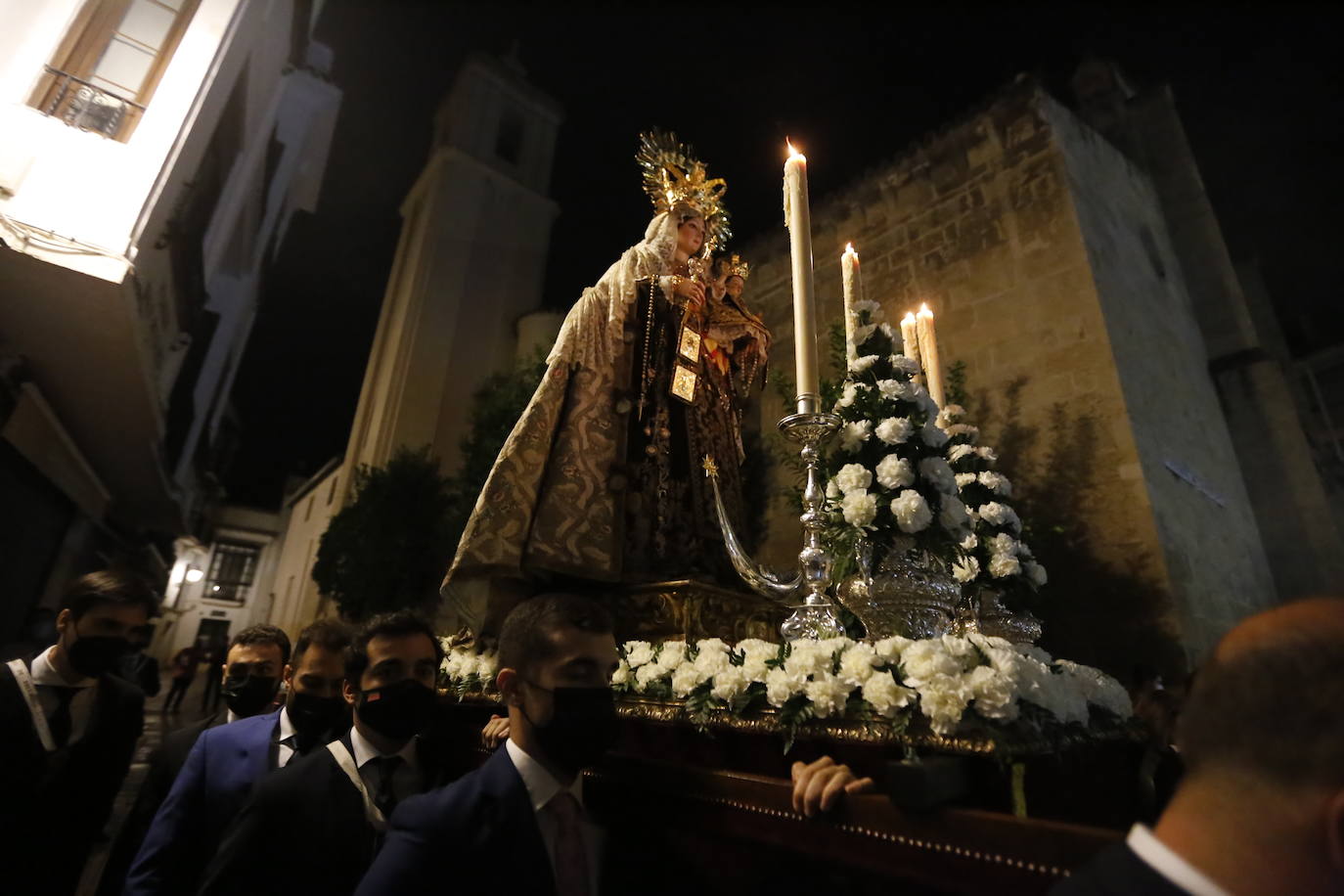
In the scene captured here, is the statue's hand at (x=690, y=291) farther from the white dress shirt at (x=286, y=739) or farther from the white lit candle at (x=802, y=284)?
the white dress shirt at (x=286, y=739)

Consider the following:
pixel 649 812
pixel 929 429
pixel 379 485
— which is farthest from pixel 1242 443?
pixel 379 485

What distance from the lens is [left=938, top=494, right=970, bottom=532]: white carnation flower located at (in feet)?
7.72

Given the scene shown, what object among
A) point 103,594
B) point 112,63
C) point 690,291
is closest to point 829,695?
point 690,291

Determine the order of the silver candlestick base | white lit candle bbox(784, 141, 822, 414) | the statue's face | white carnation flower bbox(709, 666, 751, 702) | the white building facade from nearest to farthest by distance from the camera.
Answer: white carnation flower bbox(709, 666, 751, 702)
the silver candlestick base
white lit candle bbox(784, 141, 822, 414)
the statue's face
the white building facade

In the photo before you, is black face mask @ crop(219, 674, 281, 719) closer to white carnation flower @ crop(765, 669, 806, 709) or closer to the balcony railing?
white carnation flower @ crop(765, 669, 806, 709)

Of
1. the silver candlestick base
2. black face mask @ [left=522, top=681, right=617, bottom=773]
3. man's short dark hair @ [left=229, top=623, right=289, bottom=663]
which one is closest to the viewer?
black face mask @ [left=522, top=681, right=617, bottom=773]

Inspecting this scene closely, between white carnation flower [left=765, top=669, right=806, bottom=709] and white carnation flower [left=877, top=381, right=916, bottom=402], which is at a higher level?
white carnation flower [left=877, top=381, right=916, bottom=402]

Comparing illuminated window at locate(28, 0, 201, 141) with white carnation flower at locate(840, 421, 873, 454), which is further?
illuminated window at locate(28, 0, 201, 141)

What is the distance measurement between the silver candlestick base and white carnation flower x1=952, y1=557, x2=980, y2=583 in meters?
0.99

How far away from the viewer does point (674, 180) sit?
3713 mm

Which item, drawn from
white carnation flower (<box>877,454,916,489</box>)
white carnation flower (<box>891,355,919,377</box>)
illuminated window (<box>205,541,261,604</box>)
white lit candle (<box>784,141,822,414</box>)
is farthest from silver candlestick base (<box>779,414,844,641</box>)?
illuminated window (<box>205,541,261,604</box>)

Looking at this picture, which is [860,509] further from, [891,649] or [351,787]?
[351,787]

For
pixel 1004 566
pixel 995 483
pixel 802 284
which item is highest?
pixel 802 284

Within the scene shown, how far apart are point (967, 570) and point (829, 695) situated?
73.4 inches
